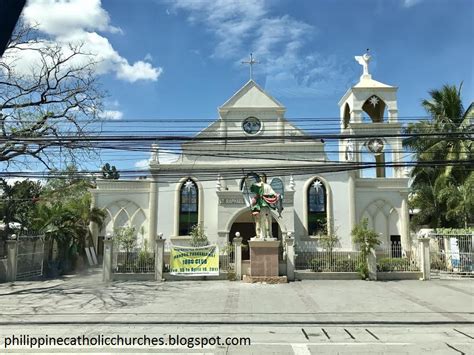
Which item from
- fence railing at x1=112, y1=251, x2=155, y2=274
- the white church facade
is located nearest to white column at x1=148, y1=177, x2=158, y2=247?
the white church facade

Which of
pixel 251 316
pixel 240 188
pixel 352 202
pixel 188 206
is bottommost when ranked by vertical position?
pixel 251 316

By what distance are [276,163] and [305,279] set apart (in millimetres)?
8711

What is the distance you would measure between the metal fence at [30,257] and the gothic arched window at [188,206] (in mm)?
7750

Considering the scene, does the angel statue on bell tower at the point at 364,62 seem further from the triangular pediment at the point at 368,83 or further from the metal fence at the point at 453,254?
the metal fence at the point at 453,254

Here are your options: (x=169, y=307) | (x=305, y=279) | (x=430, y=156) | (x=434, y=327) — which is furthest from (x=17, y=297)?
(x=430, y=156)

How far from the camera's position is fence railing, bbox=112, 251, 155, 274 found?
18.8 m

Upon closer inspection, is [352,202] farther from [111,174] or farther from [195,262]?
[111,174]

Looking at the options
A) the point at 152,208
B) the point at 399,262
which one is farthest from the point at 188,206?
the point at 399,262

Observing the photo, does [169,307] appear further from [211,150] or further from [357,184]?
[357,184]

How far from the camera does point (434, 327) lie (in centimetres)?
959

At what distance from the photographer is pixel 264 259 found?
17844 millimetres

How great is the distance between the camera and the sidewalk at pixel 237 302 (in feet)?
34.5

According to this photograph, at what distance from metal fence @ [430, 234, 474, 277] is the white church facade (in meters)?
3.10

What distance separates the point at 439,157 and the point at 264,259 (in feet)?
47.3
